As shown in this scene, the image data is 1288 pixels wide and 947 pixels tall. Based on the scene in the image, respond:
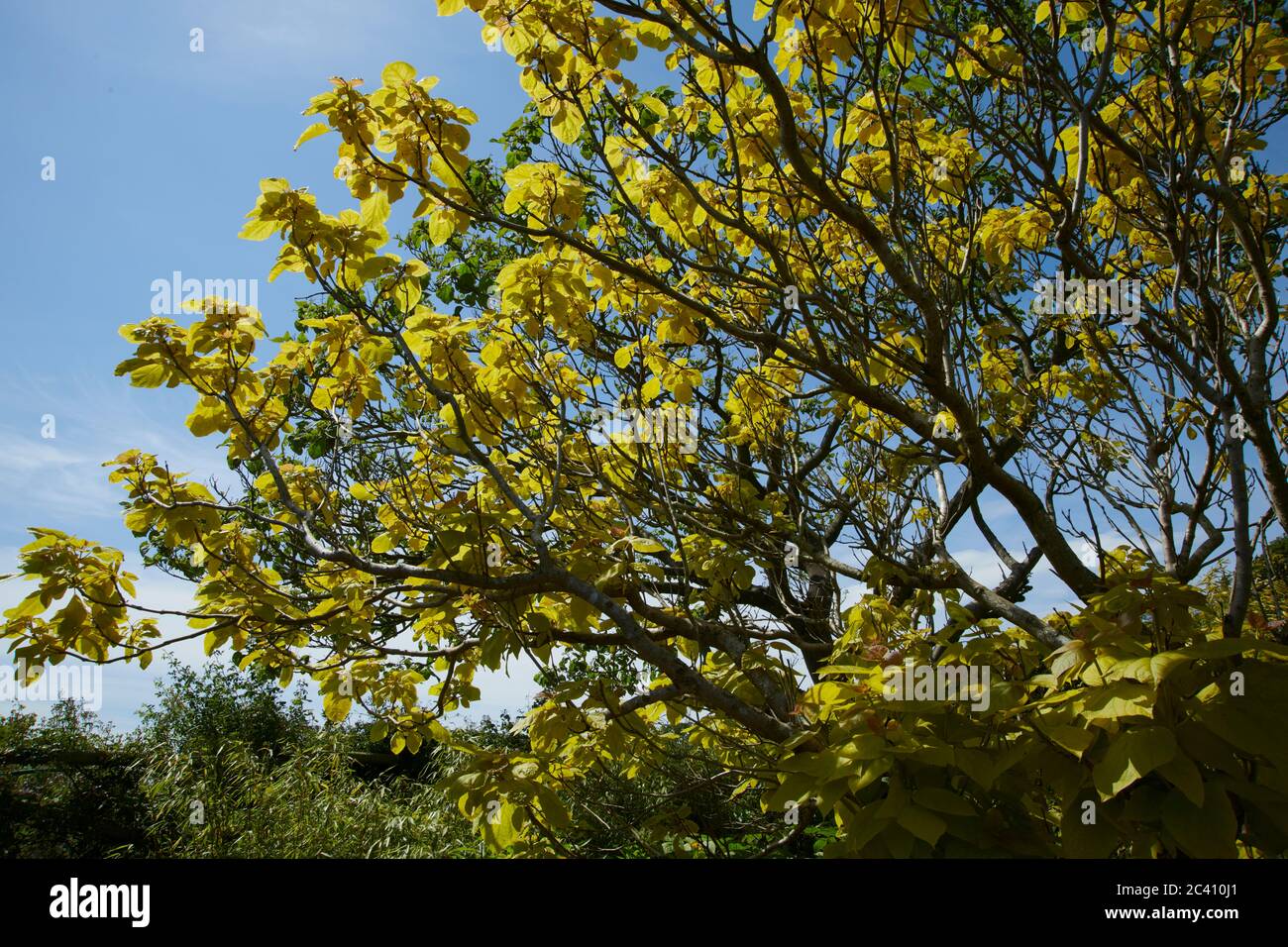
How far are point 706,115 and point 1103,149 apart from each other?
2456 millimetres

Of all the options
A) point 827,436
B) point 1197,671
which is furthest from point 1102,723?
point 827,436

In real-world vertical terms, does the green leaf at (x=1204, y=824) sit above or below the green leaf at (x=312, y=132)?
below

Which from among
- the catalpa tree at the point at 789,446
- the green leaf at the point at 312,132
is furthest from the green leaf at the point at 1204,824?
the green leaf at the point at 312,132

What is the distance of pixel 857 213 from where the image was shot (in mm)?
2207

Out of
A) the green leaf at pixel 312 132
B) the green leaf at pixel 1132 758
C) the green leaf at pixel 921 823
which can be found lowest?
the green leaf at pixel 921 823

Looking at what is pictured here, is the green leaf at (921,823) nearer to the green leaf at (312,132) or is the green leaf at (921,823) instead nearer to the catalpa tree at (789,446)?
the catalpa tree at (789,446)

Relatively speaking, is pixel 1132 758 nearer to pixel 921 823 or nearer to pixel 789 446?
pixel 921 823

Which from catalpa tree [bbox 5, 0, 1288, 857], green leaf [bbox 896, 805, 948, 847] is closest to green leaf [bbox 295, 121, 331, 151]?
catalpa tree [bbox 5, 0, 1288, 857]

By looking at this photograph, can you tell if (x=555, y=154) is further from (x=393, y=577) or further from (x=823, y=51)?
(x=393, y=577)

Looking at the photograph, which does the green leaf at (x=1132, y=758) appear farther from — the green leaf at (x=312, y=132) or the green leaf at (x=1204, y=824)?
the green leaf at (x=312, y=132)

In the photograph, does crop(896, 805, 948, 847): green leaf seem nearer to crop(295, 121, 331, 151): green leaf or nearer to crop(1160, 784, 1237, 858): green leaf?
crop(1160, 784, 1237, 858): green leaf

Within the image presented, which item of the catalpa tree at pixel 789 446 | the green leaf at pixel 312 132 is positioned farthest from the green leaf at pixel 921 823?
the green leaf at pixel 312 132
